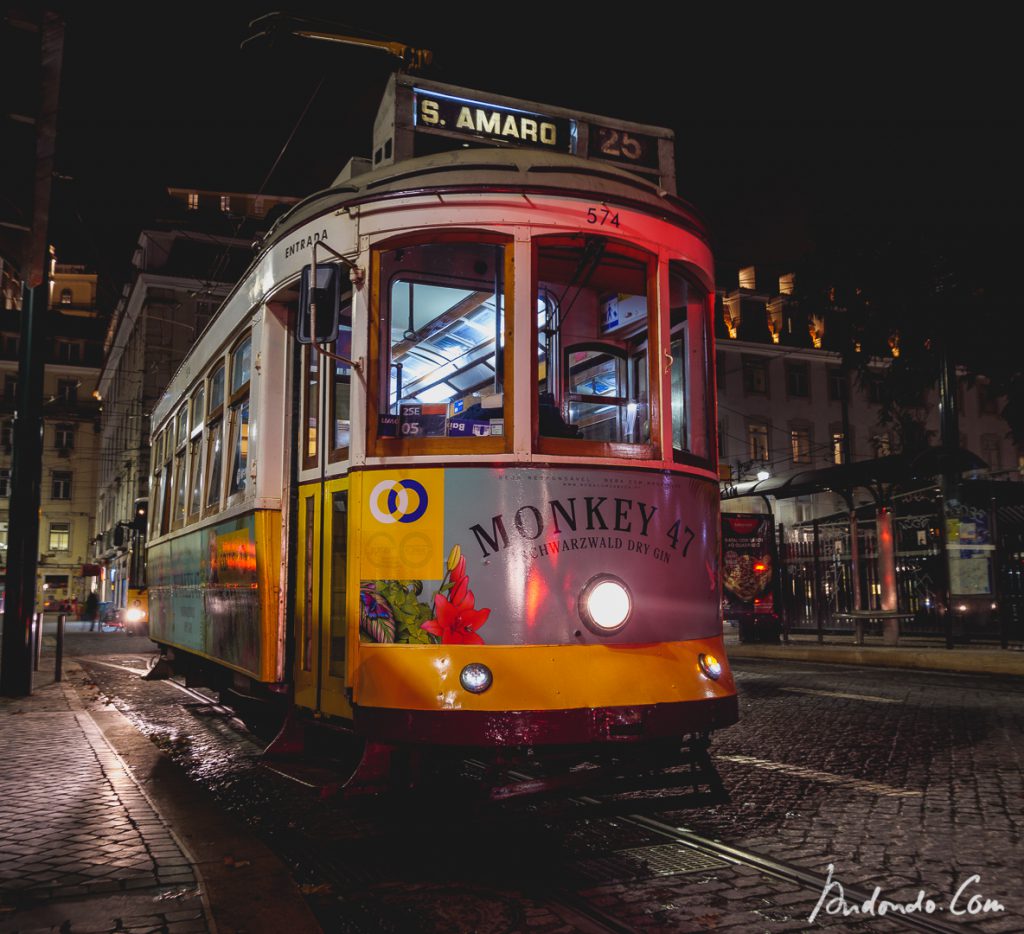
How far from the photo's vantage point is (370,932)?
351 cm

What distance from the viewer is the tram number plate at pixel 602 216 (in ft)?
16.0

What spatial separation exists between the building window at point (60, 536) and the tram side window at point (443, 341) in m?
58.6

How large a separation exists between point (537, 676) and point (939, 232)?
12.6 metres

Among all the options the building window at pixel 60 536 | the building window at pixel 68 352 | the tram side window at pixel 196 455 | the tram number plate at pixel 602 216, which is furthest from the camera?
the building window at pixel 68 352

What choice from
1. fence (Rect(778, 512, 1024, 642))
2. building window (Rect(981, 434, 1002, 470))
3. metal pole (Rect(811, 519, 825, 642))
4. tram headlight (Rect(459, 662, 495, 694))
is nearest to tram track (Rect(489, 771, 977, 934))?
tram headlight (Rect(459, 662, 495, 694))

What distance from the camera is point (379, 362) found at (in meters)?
4.80

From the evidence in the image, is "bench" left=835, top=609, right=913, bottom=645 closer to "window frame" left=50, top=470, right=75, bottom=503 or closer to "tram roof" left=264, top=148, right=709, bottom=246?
"tram roof" left=264, top=148, right=709, bottom=246

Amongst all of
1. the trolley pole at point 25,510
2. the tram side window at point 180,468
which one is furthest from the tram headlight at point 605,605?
the trolley pole at point 25,510

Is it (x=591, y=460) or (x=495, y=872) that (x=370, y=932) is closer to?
(x=495, y=872)

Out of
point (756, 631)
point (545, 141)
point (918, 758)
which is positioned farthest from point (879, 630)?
point (545, 141)

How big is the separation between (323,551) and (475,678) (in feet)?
4.10

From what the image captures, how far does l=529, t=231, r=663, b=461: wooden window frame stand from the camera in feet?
15.1

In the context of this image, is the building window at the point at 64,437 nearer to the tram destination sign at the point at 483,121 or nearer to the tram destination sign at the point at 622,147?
the tram destination sign at the point at 483,121

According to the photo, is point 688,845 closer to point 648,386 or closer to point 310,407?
point 648,386
